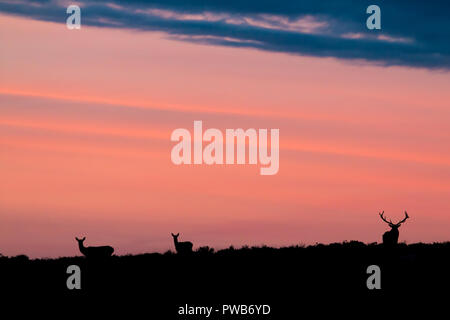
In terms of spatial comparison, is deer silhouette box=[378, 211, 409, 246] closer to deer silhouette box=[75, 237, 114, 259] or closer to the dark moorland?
the dark moorland

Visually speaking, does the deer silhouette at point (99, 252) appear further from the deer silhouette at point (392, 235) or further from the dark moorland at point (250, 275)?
the deer silhouette at point (392, 235)

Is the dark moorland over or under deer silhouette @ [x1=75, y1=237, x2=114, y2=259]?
under

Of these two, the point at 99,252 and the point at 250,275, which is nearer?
the point at 250,275

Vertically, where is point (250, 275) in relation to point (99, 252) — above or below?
below

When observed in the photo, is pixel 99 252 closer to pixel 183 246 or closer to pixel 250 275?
pixel 183 246

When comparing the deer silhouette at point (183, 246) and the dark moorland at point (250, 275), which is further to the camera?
the deer silhouette at point (183, 246)

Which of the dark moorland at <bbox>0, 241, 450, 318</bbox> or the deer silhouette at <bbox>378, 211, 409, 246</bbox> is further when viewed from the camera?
the deer silhouette at <bbox>378, 211, 409, 246</bbox>

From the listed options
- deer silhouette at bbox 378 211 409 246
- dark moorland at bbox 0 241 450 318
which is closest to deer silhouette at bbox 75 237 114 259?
dark moorland at bbox 0 241 450 318

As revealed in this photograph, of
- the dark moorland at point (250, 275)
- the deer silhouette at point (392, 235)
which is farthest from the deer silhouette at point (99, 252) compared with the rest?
the deer silhouette at point (392, 235)

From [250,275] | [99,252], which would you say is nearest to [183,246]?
[99,252]
